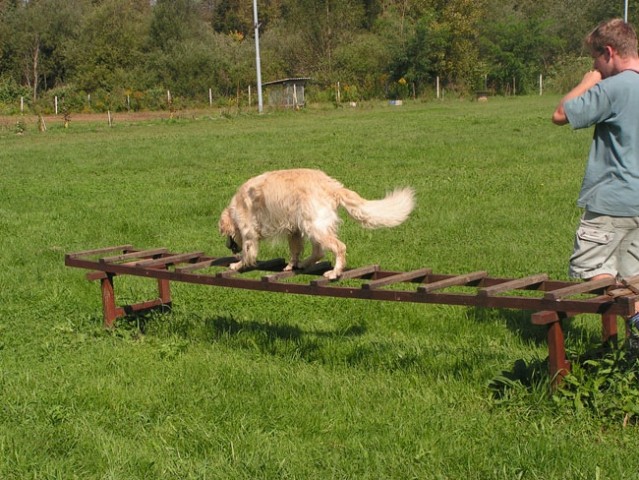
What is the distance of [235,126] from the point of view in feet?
115

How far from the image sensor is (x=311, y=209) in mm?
6406

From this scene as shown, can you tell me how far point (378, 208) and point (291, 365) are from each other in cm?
147

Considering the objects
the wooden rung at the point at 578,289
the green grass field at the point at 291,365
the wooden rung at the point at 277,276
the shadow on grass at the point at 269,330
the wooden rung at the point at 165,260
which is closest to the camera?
the green grass field at the point at 291,365

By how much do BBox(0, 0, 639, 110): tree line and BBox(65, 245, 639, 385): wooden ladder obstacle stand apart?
50.1m

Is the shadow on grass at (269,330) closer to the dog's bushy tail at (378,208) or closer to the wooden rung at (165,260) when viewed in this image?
the wooden rung at (165,260)

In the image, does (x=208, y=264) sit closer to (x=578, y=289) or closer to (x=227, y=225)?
(x=227, y=225)

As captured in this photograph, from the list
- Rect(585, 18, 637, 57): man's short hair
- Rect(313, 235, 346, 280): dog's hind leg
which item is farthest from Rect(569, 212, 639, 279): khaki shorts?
Rect(313, 235, 346, 280): dog's hind leg

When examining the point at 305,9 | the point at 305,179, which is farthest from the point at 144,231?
the point at 305,9

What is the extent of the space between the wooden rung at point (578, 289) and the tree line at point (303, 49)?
52.8 m

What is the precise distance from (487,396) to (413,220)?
21.1 feet

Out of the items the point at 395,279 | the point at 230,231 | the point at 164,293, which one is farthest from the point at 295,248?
the point at 164,293

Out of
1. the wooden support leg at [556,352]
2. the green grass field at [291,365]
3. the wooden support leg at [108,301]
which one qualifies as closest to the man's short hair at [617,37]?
the wooden support leg at [556,352]

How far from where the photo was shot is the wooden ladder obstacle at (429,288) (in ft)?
15.9

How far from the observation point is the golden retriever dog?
641 cm
